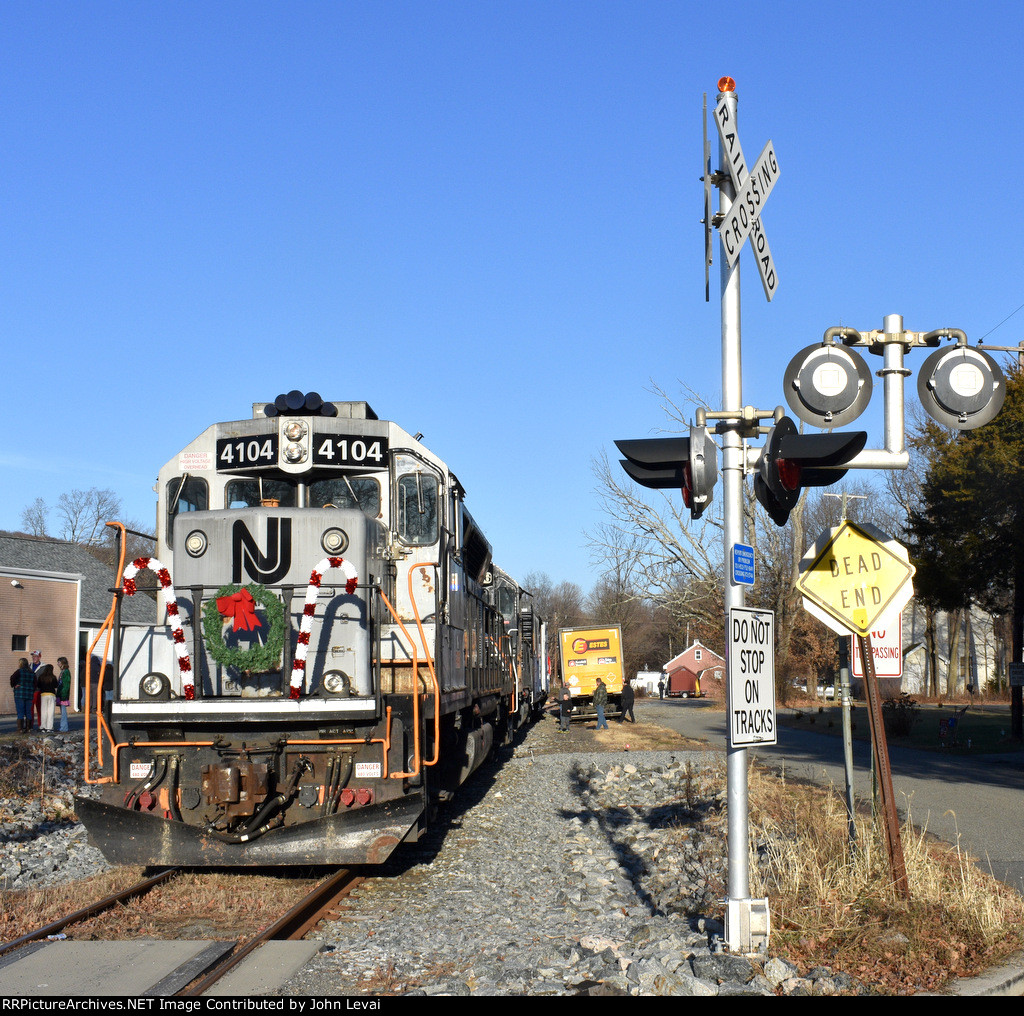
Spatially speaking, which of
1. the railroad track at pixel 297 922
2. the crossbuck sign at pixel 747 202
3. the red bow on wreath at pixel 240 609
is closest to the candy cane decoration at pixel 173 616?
the red bow on wreath at pixel 240 609

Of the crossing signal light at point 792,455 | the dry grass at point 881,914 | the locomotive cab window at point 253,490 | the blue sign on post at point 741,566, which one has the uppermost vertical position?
the locomotive cab window at point 253,490

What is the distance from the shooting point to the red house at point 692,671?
6944cm

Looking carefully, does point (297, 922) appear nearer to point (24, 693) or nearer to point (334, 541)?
point (334, 541)

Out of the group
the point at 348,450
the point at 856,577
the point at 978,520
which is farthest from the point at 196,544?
the point at 978,520

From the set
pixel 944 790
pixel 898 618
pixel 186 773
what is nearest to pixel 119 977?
pixel 186 773

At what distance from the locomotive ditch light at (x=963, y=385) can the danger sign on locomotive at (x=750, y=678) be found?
7.30 feet

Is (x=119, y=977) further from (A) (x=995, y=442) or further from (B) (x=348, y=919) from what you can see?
(A) (x=995, y=442)

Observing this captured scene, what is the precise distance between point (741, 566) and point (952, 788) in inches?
402

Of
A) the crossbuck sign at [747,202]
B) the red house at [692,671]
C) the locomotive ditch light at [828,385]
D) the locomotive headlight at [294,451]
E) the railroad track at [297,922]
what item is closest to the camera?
the railroad track at [297,922]

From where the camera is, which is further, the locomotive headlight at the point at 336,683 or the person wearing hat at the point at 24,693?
the person wearing hat at the point at 24,693

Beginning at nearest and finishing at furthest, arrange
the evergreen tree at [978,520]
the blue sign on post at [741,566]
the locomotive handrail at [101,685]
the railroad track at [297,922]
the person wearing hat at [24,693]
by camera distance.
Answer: the railroad track at [297,922] → the blue sign on post at [741,566] → the locomotive handrail at [101,685] → the person wearing hat at [24,693] → the evergreen tree at [978,520]

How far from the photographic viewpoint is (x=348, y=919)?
23.9 ft

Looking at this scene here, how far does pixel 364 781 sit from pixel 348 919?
1.06 m

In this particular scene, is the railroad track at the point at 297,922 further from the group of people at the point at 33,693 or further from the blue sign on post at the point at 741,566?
the group of people at the point at 33,693
